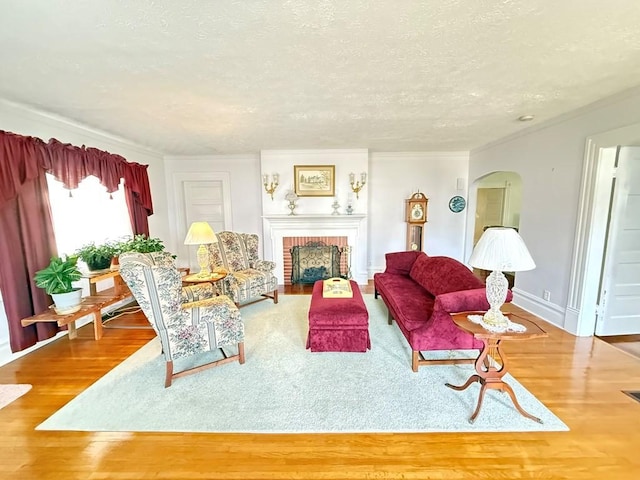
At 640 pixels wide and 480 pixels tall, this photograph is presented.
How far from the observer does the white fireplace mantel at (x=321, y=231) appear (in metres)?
4.93

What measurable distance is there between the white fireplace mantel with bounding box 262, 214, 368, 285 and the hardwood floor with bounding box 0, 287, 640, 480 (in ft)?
10.5

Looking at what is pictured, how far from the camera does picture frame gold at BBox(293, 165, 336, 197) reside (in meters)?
4.89

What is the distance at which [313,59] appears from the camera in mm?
1811

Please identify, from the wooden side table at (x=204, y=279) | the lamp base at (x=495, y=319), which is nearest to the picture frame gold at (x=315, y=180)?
the wooden side table at (x=204, y=279)

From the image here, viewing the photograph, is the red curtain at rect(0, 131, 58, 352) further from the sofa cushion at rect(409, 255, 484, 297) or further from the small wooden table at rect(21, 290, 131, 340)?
the sofa cushion at rect(409, 255, 484, 297)

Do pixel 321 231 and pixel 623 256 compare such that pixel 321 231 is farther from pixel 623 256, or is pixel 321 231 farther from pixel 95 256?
pixel 623 256

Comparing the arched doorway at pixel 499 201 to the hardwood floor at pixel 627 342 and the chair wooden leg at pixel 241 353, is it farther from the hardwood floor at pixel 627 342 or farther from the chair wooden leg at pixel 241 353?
the chair wooden leg at pixel 241 353

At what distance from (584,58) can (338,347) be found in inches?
115

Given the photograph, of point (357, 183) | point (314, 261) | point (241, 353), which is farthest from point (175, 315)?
point (357, 183)

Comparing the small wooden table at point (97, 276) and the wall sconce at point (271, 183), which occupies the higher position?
the wall sconce at point (271, 183)

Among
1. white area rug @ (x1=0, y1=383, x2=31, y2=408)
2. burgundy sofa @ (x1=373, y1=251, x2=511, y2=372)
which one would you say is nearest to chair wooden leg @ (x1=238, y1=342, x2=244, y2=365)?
burgundy sofa @ (x1=373, y1=251, x2=511, y2=372)

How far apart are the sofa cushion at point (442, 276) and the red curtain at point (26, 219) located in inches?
160

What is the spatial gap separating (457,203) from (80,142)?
594 cm

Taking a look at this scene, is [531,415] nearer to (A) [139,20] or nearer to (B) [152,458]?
(B) [152,458]
